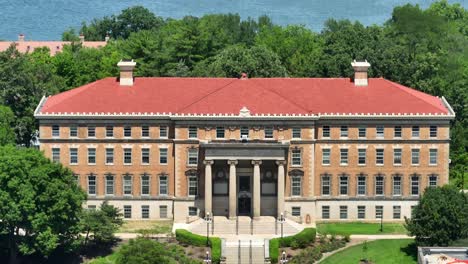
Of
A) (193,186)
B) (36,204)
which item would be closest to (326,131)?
(193,186)

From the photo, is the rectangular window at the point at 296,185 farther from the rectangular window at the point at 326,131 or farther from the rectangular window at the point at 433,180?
the rectangular window at the point at 433,180

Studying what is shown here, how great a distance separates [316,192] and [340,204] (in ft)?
8.55

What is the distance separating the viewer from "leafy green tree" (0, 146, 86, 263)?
117 meters

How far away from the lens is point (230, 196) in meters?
129

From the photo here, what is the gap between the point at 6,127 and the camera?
137 m

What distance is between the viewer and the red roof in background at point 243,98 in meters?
131

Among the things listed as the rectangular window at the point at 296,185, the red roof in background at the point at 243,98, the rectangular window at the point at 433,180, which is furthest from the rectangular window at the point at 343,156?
the rectangular window at the point at 433,180

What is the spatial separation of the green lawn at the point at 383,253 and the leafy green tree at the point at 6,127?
114 ft

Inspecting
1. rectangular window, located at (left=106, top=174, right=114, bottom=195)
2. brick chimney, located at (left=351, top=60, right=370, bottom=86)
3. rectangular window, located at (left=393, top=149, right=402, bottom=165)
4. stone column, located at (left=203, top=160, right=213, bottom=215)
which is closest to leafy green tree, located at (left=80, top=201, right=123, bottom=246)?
rectangular window, located at (left=106, top=174, right=114, bottom=195)

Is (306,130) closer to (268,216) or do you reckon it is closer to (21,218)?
(268,216)

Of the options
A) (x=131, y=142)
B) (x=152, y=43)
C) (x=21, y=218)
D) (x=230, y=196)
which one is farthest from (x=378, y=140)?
(x=152, y=43)

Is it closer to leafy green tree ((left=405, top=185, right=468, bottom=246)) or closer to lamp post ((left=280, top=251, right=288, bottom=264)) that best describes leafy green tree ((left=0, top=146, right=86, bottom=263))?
→ lamp post ((left=280, top=251, right=288, bottom=264))

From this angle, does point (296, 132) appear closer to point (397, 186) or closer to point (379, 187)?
point (379, 187)

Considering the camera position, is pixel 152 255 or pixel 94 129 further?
pixel 94 129
